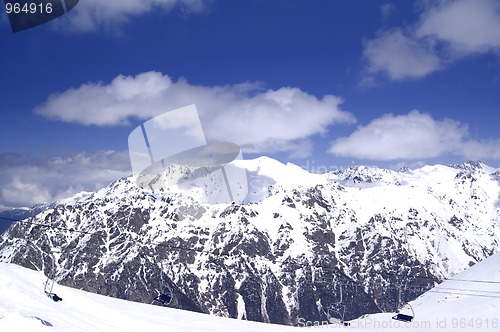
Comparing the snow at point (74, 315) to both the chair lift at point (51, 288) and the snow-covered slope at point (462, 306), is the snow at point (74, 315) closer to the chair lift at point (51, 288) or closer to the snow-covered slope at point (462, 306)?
the chair lift at point (51, 288)

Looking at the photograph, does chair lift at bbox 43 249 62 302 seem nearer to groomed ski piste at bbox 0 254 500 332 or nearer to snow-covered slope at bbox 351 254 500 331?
groomed ski piste at bbox 0 254 500 332

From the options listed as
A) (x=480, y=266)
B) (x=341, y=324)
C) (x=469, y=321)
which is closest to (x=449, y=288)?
(x=480, y=266)

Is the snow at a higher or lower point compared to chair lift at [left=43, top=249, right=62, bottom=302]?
lower

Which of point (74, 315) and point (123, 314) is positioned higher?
point (74, 315)

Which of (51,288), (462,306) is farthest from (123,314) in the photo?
(462,306)

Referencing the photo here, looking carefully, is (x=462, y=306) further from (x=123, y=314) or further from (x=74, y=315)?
(x=74, y=315)

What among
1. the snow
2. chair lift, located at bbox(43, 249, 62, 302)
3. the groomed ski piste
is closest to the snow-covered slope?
the groomed ski piste

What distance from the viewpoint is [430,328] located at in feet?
162

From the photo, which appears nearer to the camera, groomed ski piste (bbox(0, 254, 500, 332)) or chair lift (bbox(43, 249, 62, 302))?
groomed ski piste (bbox(0, 254, 500, 332))

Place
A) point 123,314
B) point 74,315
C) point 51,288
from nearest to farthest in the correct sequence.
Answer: point 74,315 → point 51,288 → point 123,314

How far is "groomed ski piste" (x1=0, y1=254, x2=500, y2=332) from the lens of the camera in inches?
855

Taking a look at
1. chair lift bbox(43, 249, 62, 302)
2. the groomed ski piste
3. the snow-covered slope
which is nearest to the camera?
the groomed ski piste

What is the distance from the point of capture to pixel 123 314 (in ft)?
101

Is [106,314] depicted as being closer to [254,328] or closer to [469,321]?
[254,328]
